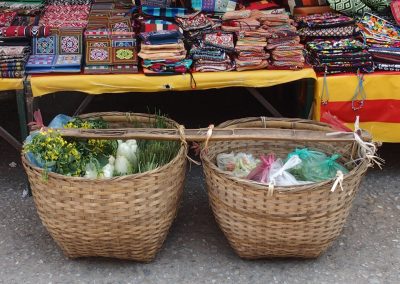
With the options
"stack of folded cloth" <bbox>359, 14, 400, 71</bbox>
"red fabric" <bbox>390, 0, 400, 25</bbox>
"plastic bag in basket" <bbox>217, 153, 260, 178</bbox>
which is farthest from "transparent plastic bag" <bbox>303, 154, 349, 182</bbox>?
"red fabric" <bbox>390, 0, 400, 25</bbox>

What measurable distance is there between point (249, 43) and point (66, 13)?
1.55 meters

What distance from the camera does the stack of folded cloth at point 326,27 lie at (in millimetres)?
4051

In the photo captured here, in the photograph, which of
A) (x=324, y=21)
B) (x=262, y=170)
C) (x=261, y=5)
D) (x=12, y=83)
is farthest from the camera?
(x=261, y=5)

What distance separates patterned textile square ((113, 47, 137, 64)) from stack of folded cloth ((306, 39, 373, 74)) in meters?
1.21

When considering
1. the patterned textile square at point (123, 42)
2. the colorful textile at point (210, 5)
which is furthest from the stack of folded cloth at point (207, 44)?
the patterned textile square at point (123, 42)

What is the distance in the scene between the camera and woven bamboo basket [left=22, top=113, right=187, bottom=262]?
2854 millimetres

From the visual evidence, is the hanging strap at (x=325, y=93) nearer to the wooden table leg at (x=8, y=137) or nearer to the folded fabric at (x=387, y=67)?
the folded fabric at (x=387, y=67)

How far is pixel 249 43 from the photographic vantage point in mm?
3830

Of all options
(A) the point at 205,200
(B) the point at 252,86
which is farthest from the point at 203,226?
(B) the point at 252,86

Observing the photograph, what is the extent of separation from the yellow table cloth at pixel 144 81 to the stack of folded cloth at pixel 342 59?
20cm

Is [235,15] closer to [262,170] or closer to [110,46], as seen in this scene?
[110,46]

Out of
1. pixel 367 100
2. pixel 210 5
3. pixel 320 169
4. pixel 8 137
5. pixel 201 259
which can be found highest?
pixel 210 5

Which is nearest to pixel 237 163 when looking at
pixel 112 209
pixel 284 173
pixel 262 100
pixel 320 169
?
pixel 284 173

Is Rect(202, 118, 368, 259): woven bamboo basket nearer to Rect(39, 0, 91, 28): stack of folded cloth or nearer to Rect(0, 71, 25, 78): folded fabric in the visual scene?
Rect(0, 71, 25, 78): folded fabric
